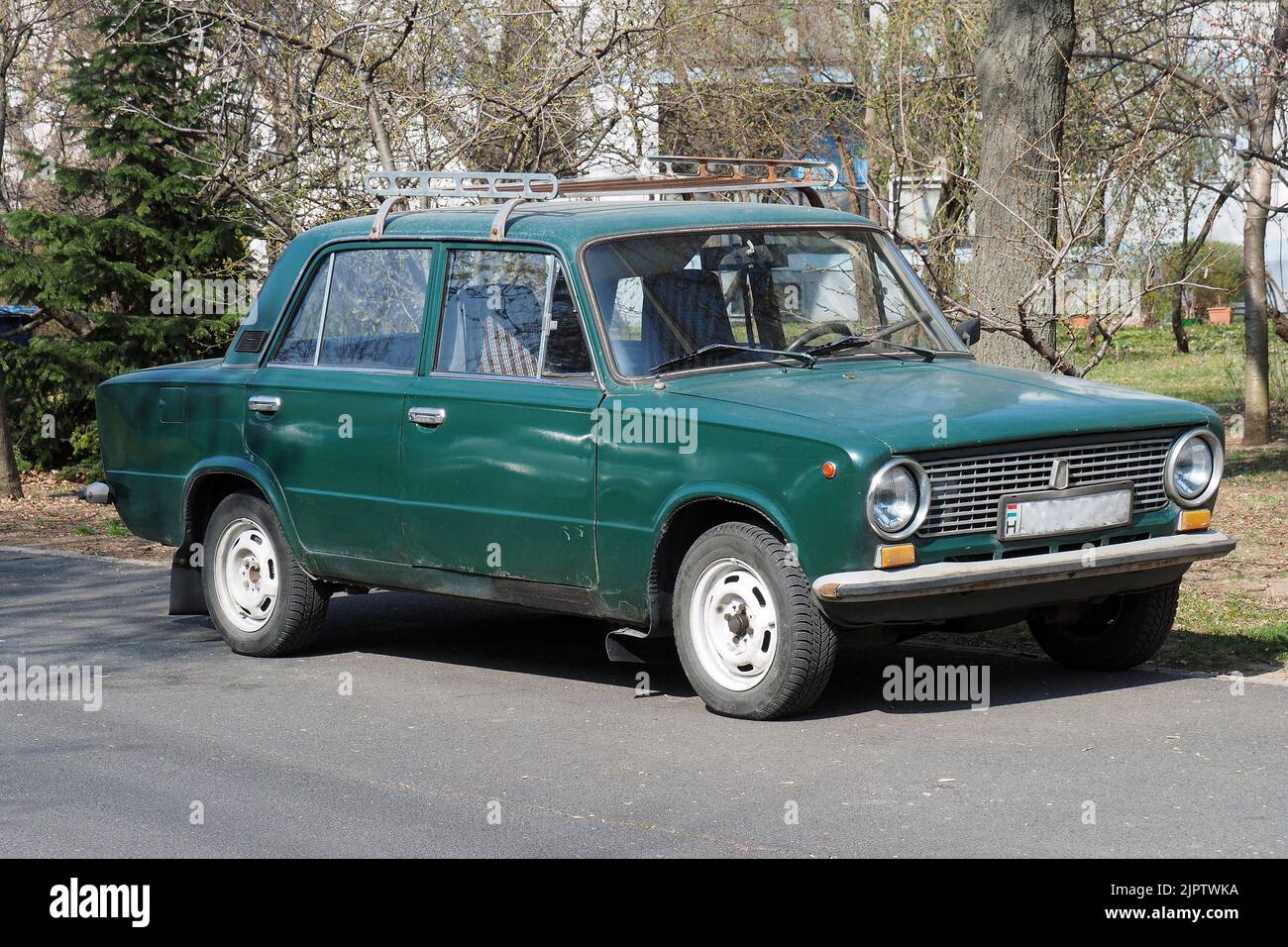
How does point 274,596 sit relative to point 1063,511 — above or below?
below

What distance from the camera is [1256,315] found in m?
16.3

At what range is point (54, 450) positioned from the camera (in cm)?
1853

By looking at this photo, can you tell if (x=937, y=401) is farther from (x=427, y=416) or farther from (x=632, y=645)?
(x=427, y=416)

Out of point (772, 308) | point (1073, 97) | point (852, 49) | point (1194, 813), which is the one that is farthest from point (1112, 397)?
point (852, 49)

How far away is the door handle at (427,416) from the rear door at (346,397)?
0.30 ft

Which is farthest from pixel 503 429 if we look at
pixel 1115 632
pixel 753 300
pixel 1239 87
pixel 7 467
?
pixel 7 467

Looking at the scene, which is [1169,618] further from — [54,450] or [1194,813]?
[54,450]

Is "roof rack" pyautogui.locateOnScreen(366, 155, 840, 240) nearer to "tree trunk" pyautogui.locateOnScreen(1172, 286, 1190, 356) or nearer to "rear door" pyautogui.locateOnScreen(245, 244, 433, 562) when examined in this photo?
"rear door" pyautogui.locateOnScreen(245, 244, 433, 562)

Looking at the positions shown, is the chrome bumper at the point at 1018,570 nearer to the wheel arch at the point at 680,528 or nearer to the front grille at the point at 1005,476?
the front grille at the point at 1005,476

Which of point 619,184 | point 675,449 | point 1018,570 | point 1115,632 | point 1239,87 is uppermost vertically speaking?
point 1239,87

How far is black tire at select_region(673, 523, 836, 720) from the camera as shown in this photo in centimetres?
664

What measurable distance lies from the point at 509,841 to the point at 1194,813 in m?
2.14

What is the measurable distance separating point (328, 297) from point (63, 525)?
7200mm

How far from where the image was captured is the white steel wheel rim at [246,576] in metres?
8.84
